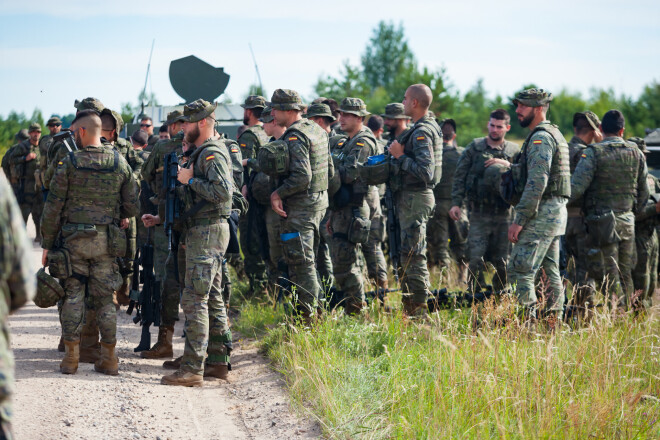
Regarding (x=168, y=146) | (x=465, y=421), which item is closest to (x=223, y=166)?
(x=168, y=146)

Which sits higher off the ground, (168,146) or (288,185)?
(168,146)

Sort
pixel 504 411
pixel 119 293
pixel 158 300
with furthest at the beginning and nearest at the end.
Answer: pixel 119 293 → pixel 158 300 → pixel 504 411

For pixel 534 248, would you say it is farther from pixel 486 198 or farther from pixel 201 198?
pixel 201 198

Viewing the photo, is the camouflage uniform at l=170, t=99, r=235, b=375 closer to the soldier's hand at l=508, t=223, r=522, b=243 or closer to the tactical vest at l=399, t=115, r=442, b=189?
the tactical vest at l=399, t=115, r=442, b=189

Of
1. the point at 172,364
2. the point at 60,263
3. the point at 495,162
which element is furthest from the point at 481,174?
the point at 60,263

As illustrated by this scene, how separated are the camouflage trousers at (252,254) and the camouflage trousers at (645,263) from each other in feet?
14.1

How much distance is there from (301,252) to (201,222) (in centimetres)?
112

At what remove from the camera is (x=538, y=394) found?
4.32 m

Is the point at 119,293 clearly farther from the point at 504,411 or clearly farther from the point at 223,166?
the point at 504,411

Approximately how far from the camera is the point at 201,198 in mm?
5738

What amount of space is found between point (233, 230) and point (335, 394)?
1835 mm

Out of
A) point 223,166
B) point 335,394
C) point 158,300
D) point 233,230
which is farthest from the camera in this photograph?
point 158,300

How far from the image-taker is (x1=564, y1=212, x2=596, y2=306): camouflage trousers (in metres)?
7.62

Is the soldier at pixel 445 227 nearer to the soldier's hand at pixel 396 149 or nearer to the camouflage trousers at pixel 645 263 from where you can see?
the camouflage trousers at pixel 645 263
